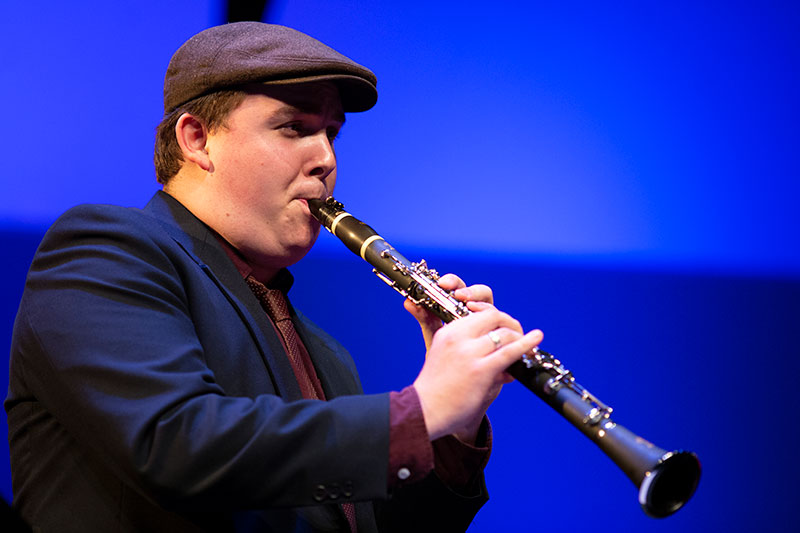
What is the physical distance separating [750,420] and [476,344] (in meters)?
1.89

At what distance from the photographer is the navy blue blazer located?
1098 mm

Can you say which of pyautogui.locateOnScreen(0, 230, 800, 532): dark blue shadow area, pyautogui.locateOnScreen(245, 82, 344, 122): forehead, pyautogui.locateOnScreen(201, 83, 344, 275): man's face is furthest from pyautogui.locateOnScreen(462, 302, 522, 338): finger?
pyautogui.locateOnScreen(0, 230, 800, 532): dark blue shadow area

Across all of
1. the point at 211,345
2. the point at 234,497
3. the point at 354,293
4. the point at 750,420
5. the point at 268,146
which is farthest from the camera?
A: the point at 750,420

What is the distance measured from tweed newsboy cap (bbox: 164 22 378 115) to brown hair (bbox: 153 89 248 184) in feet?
0.06

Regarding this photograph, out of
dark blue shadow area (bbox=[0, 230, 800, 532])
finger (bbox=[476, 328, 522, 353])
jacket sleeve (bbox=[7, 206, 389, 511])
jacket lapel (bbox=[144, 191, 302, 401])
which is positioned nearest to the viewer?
jacket sleeve (bbox=[7, 206, 389, 511])

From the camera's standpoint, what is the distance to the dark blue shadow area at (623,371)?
2516mm

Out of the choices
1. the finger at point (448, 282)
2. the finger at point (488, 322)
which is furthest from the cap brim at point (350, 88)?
the finger at point (488, 322)

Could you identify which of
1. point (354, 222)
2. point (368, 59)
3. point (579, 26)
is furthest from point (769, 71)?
point (354, 222)

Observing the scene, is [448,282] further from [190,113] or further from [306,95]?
[190,113]

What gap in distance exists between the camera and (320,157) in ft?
5.67

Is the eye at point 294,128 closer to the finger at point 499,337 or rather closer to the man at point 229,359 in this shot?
the man at point 229,359

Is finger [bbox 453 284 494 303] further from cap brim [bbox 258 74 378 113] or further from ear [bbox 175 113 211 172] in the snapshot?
ear [bbox 175 113 211 172]

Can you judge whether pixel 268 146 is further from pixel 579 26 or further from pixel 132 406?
pixel 579 26

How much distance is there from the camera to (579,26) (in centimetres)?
271
